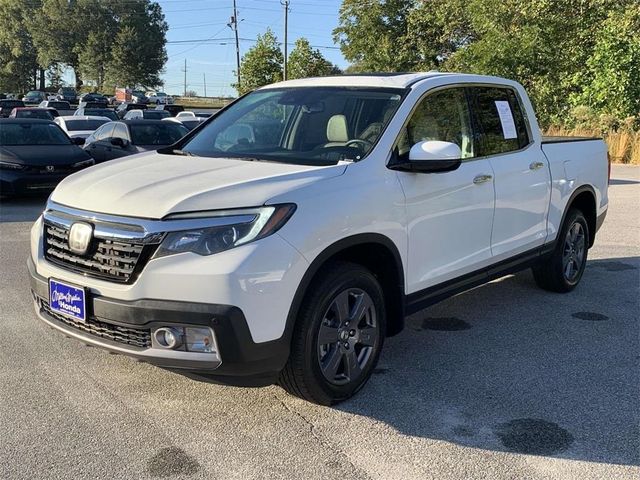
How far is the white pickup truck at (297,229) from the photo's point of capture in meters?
3.02

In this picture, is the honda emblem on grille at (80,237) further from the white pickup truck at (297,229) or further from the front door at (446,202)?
the front door at (446,202)

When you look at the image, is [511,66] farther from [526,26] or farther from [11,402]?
[11,402]

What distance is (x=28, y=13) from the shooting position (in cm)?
→ 7550

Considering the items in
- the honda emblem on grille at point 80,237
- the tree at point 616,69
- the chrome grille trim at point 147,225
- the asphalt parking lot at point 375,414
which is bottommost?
the asphalt parking lot at point 375,414

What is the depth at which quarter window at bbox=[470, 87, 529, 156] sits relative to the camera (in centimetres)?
468

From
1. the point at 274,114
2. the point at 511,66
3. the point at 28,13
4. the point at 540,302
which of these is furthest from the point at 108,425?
the point at 28,13

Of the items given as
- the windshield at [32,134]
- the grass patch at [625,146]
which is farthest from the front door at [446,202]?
the grass patch at [625,146]

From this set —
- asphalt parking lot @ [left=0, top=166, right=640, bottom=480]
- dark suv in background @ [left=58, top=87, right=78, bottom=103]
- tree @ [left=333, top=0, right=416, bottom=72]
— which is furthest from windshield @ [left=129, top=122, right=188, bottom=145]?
dark suv in background @ [left=58, top=87, right=78, bottom=103]

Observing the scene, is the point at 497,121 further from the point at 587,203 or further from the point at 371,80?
the point at 587,203

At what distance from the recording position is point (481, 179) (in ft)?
14.4

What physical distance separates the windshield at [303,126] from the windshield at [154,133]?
331 inches

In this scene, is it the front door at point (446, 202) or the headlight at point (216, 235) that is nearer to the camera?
the headlight at point (216, 235)

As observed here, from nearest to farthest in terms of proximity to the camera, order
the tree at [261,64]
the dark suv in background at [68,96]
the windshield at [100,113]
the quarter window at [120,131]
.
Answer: the quarter window at [120,131] → the windshield at [100,113] → the tree at [261,64] → the dark suv in background at [68,96]

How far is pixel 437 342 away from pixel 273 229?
79.8 inches
